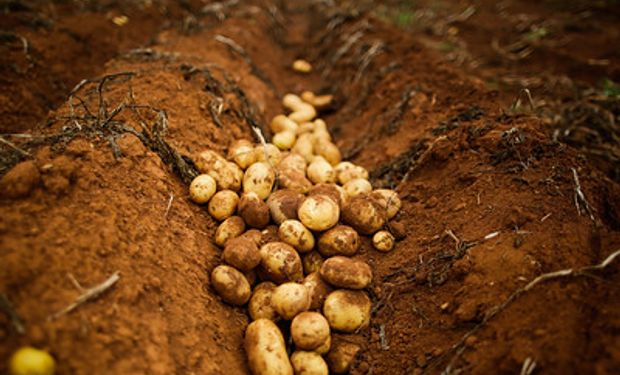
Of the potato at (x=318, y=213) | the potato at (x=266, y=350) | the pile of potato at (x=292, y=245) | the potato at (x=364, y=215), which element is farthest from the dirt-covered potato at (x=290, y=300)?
the potato at (x=364, y=215)

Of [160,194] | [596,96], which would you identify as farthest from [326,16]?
[160,194]

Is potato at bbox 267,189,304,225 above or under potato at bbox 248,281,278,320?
above

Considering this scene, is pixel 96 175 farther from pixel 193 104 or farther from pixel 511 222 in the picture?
pixel 511 222

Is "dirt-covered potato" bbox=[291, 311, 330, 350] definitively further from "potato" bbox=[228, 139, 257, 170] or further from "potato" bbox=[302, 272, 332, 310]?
"potato" bbox=[228, 139, 257, 170]

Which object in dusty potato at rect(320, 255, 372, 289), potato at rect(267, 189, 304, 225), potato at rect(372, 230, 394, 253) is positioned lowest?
potato at rect(372, 230, 394, 253)

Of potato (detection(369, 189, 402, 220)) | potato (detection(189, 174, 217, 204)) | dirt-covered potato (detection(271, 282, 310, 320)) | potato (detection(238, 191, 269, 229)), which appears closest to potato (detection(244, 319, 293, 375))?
dirt-covered potato (detection(271, 282, 310, 320))

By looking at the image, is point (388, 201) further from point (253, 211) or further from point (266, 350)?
Result: point (266, 350)

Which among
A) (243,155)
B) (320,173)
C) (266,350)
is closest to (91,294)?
(266,350)
